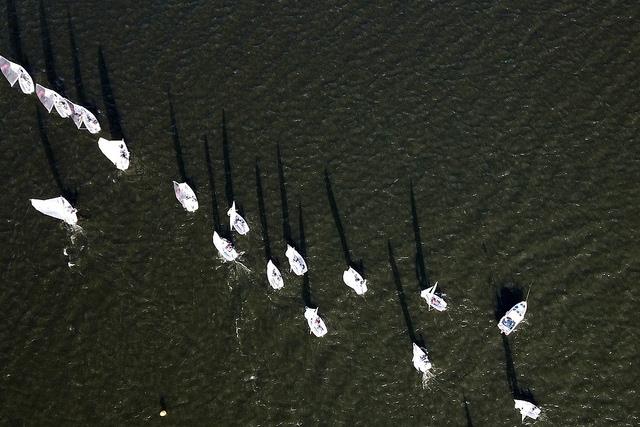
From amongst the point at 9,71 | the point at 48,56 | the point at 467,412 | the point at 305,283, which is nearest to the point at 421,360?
the point at 467,412

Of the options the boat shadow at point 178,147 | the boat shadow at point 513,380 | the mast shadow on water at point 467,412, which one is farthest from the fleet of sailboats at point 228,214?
the mast shadow on water at point 467,412

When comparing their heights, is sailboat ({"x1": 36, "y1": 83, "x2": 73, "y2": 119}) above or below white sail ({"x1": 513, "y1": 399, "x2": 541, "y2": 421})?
above

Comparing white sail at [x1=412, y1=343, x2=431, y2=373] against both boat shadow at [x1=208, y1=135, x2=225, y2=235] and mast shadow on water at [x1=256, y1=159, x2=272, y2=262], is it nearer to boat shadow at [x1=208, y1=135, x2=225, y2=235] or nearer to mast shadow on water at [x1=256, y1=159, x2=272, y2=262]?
mast shadow on water at [x1=256, y1=159, x2=272, y2=262]

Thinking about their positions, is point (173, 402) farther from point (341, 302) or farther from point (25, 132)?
point (25, 132)

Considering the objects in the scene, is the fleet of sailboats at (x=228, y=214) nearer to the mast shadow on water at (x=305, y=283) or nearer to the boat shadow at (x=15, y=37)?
the mast shadow on water at (x=305, y=283)

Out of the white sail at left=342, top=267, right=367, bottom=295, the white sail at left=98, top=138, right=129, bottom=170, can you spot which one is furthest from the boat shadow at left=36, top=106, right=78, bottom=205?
the white sail at left=342, top=267, right=367, bottom=295

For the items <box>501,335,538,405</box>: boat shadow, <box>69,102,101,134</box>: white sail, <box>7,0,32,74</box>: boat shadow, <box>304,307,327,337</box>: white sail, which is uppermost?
<box>7,0,32,74</box>: boat shadow

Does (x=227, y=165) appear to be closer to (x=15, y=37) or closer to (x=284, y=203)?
(x=284, y=203)
